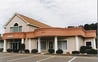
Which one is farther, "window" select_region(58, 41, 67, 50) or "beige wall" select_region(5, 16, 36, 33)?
"beige wall" select_region(5, 16, 36, 33)

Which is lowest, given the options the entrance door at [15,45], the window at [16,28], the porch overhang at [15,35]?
the entrance door at [15,45]

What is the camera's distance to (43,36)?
33500 millimetres

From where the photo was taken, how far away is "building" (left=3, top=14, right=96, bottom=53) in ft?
109

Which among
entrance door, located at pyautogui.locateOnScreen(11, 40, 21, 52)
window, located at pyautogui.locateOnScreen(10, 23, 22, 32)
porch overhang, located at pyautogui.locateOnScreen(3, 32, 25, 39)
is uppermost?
window, located at pyautogui.locateOnScreen(10, 23, 22, 32)

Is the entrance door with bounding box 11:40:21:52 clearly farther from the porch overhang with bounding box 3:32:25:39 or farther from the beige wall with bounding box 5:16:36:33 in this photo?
the beige wall with bounding box 5:16:36:33

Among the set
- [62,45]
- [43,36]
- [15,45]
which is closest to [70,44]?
[62,45]

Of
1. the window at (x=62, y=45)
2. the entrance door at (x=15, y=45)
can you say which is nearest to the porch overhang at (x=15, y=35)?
the entrance door at (x=15, y=45)

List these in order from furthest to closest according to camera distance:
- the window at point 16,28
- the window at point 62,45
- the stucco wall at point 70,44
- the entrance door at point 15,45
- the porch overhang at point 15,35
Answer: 1. the window at point 16,28
2. the entrance door at point 15,45
3. the porch overhang at point 15,35
4. the window at point 62,45
5. the stucco wall at point 70,44

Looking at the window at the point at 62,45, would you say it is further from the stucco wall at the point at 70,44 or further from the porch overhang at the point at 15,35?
the porch overhang at the point at 15,35

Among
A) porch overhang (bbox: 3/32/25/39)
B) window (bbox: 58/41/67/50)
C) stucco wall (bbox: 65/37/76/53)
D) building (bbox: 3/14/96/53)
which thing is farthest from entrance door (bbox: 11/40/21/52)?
stucco wall (bbox: 65/37/76/53)

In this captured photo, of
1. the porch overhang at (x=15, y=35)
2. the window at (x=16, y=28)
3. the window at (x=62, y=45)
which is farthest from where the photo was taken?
the window at (x=16, y=28)

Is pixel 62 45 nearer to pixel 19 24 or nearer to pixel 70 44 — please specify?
pixel 70 44

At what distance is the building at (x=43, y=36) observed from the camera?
33.2 m

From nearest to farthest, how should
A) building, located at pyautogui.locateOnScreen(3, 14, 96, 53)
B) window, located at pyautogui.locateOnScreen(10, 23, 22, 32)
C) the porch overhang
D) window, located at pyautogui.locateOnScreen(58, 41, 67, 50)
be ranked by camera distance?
building, located at pyautogui.locateOnScreen(3, 14, 96, 53) < window, located at pyautogui.locateOnScreen(58, 41, 67, 50) < the porch overhang < window, located at pyautogui.locateOnScreen(10, 23, 22, 32)
